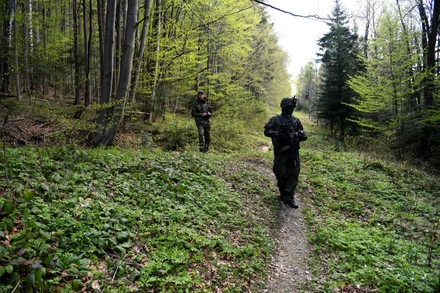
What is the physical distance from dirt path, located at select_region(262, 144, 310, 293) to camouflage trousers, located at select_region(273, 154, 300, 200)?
1.34 feet

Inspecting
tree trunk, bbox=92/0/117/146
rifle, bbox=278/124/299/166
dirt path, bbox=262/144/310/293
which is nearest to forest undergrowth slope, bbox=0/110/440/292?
dirt path, bbox=262/144/310/293

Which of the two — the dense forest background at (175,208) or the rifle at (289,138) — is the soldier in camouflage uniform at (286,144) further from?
the dense forest background at (175,208)

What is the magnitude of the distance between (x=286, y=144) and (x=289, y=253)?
2.70 m

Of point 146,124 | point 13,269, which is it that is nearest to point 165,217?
point 13,269

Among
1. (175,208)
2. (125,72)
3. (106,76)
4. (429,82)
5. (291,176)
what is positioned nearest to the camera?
(175,208)

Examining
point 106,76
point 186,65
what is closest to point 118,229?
point 106,76

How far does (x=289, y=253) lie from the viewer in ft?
16.0

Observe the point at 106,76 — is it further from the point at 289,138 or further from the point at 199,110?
the point at 289,138

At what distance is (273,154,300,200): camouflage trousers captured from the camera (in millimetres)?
6684

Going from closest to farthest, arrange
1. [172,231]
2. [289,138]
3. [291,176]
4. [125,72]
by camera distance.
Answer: [172,231], [289,138], [291,176], [125,72]

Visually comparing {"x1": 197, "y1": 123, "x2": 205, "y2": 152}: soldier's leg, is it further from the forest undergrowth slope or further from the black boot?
the black boot

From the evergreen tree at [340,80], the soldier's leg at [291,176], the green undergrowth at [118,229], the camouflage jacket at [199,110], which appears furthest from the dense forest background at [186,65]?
the soldier's leg at [291,176]

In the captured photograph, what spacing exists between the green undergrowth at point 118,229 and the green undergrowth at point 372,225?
1.15 metres

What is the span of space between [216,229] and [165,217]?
3.11 feet
